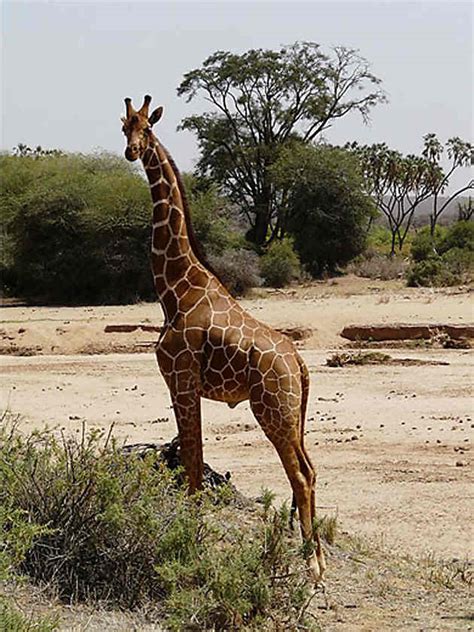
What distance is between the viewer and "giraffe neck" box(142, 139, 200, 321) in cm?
729

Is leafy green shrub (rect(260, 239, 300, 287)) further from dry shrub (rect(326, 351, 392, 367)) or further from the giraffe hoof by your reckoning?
the giraffe hoof

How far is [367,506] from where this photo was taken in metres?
10.2

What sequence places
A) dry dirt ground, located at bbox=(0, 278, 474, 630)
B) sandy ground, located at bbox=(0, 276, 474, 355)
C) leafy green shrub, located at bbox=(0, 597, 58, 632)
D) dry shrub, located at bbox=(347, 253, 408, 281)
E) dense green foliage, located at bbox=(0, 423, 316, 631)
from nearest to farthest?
leafy green shrub, located at bbox=(0, 597, 58, 632) → dense green foliage, located at bbox=(0, 423, 316, 631) → dry dirt ground, located at bbox=(0, 278, 474, 630) → sandy ground, located at bbox=(0, 276, 474, 355) → dry shrub, located at bbox=(347, 253, 408, 281)

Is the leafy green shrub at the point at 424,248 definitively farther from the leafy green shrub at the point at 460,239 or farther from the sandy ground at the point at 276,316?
the sandy ground at the point at 276,316

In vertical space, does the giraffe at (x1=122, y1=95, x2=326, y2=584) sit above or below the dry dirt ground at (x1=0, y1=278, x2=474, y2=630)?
above

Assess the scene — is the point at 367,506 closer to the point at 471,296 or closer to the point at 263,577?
the point at 263,577

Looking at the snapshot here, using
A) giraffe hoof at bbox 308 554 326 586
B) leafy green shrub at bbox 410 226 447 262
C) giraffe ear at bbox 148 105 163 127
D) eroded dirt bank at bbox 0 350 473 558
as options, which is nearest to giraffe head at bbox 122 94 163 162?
giraffe ear at bbox 148 105 163 127

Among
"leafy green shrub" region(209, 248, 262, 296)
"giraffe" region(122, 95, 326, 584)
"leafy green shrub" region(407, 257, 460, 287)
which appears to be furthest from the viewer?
"leafy green shrub" region(407, 257, 460, 287)

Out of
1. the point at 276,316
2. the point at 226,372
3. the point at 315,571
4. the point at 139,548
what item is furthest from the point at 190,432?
the point at 276,316

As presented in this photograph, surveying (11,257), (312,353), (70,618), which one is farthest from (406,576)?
(11,257)

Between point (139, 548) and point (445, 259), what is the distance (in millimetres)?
33744

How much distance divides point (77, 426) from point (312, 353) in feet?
26.0

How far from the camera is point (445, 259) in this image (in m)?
39.0

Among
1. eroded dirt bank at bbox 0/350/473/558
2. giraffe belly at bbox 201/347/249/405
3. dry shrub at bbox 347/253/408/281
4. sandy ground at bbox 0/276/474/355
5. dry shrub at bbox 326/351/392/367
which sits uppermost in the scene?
dry shrub at bbox 347/253/408/281
